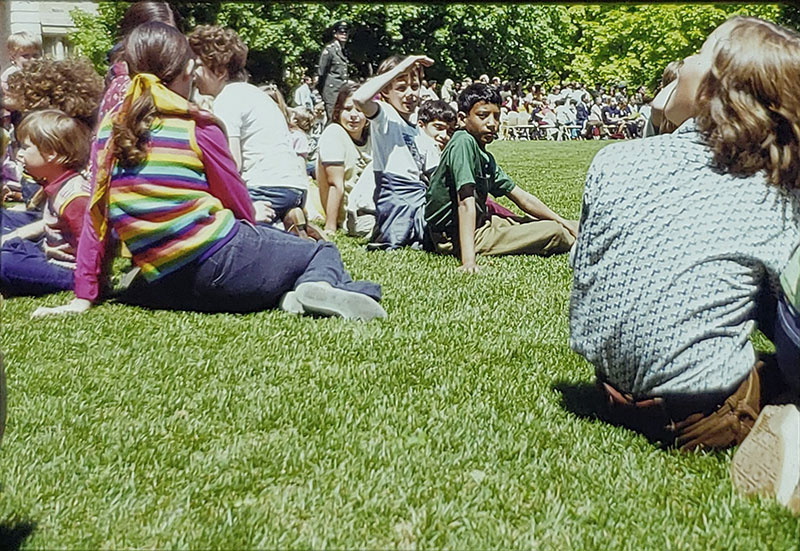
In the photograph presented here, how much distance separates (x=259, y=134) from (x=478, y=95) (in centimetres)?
159

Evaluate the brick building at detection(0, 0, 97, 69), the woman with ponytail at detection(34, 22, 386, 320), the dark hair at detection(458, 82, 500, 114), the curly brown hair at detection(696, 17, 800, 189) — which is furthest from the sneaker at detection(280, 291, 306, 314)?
the brick building at detection(0, 0, 97, 69)

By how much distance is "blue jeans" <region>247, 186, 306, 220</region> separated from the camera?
6.86 m

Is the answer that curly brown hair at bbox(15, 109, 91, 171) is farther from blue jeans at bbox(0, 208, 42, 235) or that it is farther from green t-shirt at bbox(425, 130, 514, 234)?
green t-shirt at bbox(425, 130, 514, 234)

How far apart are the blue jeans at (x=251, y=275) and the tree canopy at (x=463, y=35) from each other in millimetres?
29368

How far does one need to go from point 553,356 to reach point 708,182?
1.51 m

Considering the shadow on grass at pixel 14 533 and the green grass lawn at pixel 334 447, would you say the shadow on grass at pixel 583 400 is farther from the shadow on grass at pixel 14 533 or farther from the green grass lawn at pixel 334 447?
the shadow on grass at pixel 14 533

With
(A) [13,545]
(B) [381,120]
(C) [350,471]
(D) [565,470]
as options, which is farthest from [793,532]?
(B) [381,120]

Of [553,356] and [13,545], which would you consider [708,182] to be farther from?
[13,545]

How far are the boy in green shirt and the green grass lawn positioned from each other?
1.65m

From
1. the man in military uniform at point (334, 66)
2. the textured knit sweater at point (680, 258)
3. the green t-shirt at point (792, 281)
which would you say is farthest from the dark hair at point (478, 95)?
the man in military uniform at point (334, 66)

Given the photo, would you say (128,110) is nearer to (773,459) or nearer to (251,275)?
(251,275)

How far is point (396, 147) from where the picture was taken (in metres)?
7.47

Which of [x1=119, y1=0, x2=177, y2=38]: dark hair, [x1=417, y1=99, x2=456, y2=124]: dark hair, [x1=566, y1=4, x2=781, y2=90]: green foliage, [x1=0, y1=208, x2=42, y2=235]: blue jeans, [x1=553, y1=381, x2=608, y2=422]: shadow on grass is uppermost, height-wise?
[x1=119, y1=0, x2=177, y2=38]: dark hair

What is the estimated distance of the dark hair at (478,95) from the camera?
6.56 metres
